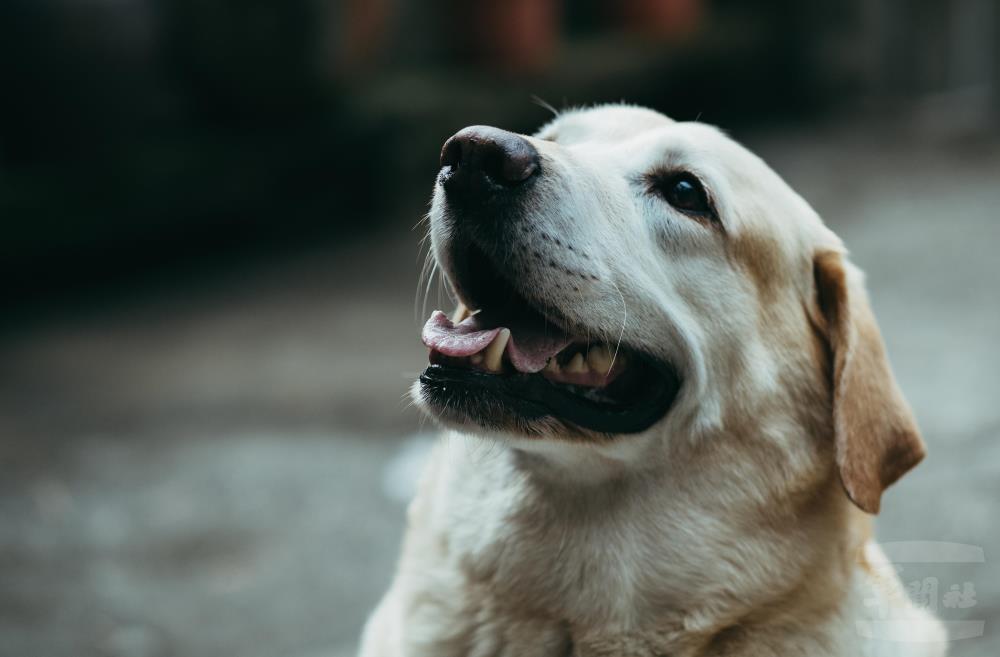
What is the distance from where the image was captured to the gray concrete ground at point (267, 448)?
12.3 feet

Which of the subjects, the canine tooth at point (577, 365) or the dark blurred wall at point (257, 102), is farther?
the dark blurred wall at point (257, 102)

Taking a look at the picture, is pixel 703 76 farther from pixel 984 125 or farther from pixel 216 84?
pixel 216 84

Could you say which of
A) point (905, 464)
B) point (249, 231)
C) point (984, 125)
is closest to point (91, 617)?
point (905, 464)

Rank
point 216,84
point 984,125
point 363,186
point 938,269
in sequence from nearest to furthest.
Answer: point 938,269 < point 216,84 < point 363,186 < point 984,125

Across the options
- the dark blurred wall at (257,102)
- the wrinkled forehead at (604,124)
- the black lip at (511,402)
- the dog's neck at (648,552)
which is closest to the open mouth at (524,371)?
the black lip at (511,402)

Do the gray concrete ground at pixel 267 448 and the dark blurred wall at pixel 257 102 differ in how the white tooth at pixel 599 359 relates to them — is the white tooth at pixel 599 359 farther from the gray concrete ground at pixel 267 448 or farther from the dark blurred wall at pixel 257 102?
the dark blurred wall at pixel 257 102

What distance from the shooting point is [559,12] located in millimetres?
10531

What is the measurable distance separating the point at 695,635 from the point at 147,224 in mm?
5804

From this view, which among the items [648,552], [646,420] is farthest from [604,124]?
[648,552]

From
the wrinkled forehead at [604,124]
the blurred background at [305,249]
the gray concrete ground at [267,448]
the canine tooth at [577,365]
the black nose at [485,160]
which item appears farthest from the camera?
the blurred background at [305,249]

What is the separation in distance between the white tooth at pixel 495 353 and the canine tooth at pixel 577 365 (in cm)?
17

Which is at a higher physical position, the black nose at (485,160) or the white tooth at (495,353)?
the black nose at (485,160)

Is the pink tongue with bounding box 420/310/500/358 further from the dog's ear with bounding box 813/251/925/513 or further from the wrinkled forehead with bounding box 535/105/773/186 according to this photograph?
the dog's ear with bounding box 813/251/925/513

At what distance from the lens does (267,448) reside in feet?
16.3
